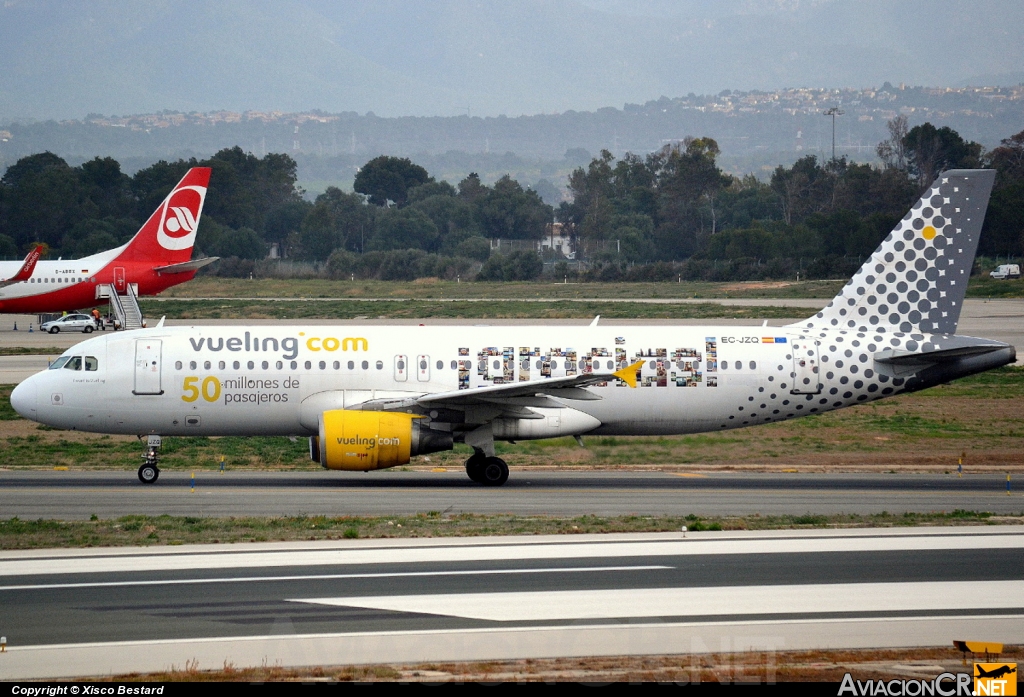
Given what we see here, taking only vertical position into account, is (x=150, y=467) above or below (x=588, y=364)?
below

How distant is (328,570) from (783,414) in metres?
14.4

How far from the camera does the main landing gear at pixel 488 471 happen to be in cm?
2678

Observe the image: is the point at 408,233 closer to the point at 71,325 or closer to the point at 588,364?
the point at 71,325

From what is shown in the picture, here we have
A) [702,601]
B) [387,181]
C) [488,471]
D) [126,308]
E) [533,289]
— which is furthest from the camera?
[387,181]

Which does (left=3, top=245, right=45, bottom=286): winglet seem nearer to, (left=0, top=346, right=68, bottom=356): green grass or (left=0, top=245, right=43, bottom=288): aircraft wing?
(left=0, top=245, right=43, bottom=288): aircraft wing

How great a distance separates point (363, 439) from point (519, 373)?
420 centimetres

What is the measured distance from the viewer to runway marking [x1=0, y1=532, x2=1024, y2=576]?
17734mm

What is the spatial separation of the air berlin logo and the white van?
62939 mm

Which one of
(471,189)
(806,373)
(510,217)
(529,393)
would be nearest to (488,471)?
(529,393)

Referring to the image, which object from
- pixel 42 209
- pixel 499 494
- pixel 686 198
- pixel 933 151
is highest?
pixel 933 151

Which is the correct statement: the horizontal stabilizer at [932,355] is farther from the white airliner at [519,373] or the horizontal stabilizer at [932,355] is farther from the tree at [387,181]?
the tree at [387,181]

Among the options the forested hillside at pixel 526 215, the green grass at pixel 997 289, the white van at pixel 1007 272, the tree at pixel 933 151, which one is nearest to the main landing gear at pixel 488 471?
the green grass at pixel 997 289

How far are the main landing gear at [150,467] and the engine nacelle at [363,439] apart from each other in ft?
12.4

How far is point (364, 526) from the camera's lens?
2109 cm
